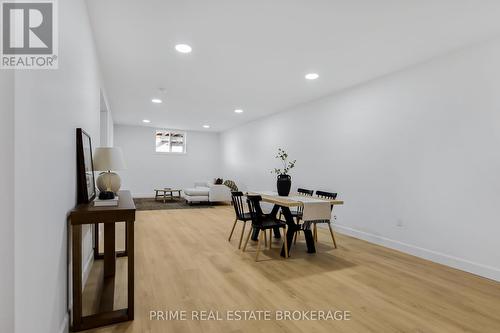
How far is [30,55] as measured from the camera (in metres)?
1.31

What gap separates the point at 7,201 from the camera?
970mm

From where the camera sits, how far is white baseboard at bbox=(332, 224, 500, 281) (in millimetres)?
2928

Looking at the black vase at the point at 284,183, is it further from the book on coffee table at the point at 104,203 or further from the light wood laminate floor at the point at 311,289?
the book on coffee table at the point at 104,203

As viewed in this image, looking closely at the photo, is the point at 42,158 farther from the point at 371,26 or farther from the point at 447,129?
the point at 447,129

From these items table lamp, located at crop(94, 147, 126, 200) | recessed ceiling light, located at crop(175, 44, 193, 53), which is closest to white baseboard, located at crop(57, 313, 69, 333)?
table lamp, located at crop(94, 147, 126, 200)

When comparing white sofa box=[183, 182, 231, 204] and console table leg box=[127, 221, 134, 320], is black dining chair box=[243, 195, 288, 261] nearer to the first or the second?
console table leg box=[127, 221, 134, 320]

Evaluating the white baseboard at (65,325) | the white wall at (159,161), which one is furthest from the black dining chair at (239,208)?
the white wall at (159,161)

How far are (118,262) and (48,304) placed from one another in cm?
195

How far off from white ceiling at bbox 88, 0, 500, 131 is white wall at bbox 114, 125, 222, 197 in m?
4.93

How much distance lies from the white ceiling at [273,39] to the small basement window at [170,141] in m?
5.20

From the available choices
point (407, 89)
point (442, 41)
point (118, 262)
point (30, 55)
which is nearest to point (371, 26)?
point (442, 41)

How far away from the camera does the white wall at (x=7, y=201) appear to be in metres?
0.95

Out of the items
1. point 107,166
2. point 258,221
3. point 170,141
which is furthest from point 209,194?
point 107,166

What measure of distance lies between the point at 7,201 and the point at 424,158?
13.5ft
